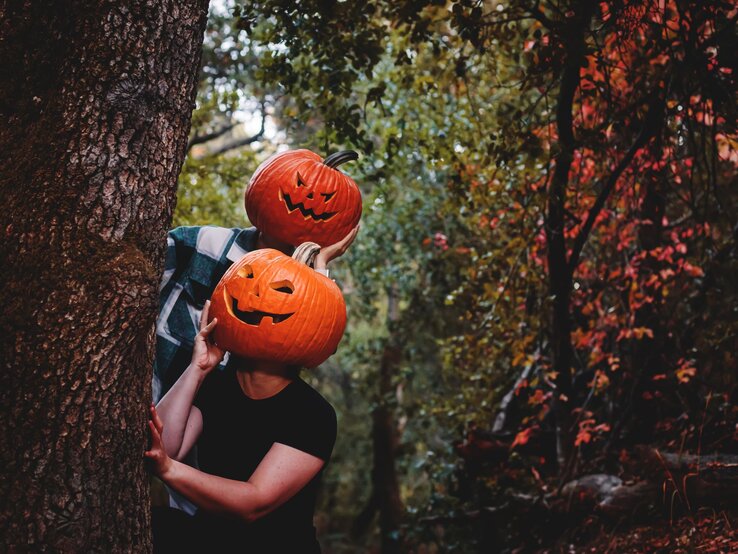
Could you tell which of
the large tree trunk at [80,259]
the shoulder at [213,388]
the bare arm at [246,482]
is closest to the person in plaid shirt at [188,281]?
the shoulder at [213,388]

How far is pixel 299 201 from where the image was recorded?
325 cm

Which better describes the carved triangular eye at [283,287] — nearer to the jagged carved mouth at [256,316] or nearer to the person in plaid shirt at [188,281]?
the jagged carved mouth at [256,316]

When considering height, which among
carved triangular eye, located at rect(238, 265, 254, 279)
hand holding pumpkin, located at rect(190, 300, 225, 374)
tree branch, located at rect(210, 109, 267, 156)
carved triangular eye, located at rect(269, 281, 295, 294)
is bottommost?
hand holding pumpkin, located at rect(190, 300, 225, 374)

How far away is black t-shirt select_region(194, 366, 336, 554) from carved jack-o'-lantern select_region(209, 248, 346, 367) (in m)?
0.18

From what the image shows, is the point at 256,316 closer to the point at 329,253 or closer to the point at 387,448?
the point at 329,253

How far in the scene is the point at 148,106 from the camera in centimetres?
188

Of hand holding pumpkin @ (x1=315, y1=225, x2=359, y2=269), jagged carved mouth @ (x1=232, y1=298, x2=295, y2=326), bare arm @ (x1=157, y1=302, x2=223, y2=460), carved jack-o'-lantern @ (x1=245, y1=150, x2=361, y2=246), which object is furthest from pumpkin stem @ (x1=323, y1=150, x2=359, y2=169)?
bare arm @ (x1=157, y1=302, x2=223, y2=460)

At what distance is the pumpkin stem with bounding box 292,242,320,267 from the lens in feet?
8.77

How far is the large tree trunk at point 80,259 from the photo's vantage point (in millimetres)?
1681

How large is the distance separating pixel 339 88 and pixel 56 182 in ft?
9.15

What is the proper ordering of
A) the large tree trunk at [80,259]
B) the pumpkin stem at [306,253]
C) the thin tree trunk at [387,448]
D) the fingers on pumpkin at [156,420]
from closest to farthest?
the large tree trunk at [80,259] → the fingers on pumpkin at [156,420] → the pumpkin stem at [306,253] → the thin tree trunk at [387,448]

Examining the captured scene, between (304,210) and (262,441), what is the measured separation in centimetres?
130

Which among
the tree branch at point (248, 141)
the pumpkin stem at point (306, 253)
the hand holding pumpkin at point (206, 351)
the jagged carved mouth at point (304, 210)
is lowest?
the hand holding pumpkin at point (206, 351)

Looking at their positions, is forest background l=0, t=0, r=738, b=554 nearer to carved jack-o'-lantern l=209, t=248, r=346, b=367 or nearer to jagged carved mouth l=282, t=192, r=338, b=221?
carved jack-o'-lantern l=209, t=248, r=346, b=367
